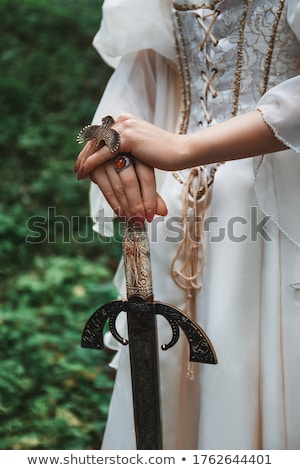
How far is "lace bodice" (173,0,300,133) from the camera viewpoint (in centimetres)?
110

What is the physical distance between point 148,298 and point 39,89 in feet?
10.7

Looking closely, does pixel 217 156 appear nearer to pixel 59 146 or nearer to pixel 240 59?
pixel 240 59

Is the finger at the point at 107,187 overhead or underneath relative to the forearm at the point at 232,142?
underneath

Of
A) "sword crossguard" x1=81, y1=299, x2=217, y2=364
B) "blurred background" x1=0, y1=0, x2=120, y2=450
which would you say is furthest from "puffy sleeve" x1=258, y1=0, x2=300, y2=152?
"blurred background" x1=0, y1=0, x2=120, y2=450

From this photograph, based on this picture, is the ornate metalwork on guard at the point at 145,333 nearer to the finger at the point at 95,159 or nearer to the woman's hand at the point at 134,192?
the woman's hand at the point at 134,192

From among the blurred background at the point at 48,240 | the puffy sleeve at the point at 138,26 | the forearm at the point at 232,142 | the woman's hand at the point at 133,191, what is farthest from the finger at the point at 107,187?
the blurred background at the point at 48,240

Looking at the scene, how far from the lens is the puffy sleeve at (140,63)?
50.2 inches

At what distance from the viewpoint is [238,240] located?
1143mm

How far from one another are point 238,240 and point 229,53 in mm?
398

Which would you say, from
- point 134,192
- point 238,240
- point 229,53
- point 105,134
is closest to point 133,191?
point 134,192

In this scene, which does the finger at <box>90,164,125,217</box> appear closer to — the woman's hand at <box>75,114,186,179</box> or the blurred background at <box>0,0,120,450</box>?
the woman's hand at <box>75,114,186,179</box>

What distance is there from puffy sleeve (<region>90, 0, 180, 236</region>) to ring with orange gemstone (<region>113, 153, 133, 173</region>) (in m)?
0.30

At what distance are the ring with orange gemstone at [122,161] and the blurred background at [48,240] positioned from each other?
1330 mm
